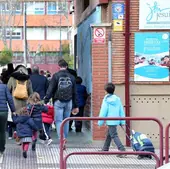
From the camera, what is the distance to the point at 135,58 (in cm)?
1450

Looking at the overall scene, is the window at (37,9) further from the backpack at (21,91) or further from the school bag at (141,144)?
the school bag at (141,144)

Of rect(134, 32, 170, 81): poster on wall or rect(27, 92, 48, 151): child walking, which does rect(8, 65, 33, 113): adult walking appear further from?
rect(134, 32, 170, 81): poster on wall

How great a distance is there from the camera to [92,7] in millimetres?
16625

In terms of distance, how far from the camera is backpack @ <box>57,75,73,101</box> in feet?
45.1

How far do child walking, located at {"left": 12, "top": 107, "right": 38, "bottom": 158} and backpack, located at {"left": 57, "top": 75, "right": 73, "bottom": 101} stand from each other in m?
1.24

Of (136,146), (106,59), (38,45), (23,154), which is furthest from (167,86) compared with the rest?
(38,45)

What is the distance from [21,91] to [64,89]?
3.08 ft

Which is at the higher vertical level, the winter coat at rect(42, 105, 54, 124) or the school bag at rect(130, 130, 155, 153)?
the winter coat at rect(42, 105, 54, 124)

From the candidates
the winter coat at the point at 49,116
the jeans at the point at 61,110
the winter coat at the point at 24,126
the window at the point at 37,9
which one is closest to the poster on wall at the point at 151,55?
the jeans at the point at 61,110

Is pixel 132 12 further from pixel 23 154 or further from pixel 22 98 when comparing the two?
pixel 23 154

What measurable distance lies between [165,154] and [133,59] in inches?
179

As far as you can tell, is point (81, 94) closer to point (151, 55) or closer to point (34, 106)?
point (151, 55)

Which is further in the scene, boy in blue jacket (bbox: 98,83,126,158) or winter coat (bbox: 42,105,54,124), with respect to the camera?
winter coat (bbox: 42,105,54,124)

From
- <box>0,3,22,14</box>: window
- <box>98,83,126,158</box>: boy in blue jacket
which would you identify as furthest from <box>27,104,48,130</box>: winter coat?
<box>0,3,22,14</box>: window
